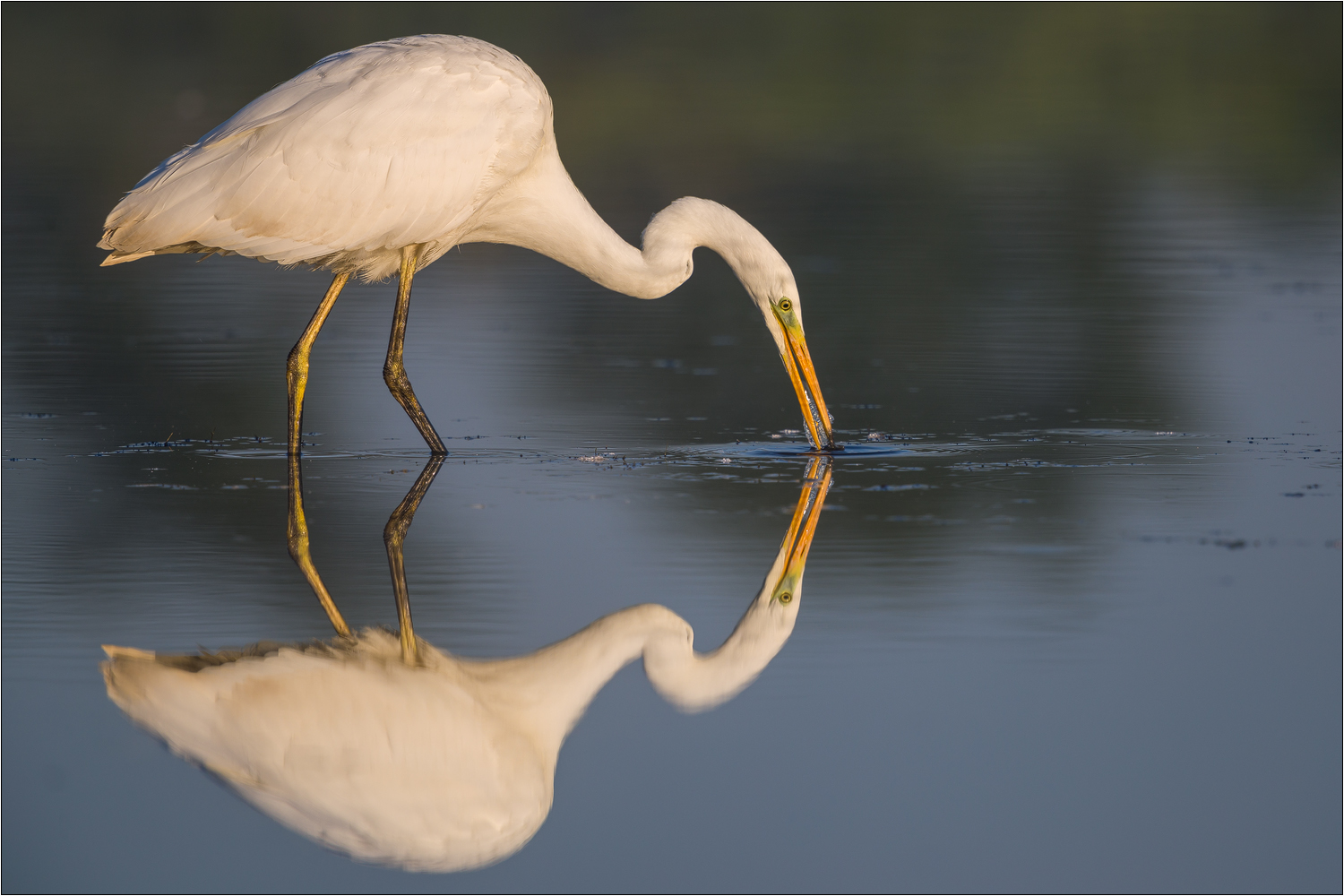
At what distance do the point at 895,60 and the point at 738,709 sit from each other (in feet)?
86.9

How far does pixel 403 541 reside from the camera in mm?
6719

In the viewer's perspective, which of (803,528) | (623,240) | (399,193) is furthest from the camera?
(623,240)

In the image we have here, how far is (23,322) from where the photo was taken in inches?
460

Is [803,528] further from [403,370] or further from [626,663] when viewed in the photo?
[403,370]

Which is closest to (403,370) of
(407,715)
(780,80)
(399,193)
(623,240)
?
(399,193)

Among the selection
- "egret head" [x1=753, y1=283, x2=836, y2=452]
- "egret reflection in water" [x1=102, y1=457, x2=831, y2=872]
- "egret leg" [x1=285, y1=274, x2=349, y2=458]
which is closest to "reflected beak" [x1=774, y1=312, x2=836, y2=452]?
"egret head" [x1=753, y1=283, x2=836, y2=452]

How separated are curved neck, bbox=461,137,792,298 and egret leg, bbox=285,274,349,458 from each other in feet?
2.98

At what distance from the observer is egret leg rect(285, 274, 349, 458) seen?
8.22 m

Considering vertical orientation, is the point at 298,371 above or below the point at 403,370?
above

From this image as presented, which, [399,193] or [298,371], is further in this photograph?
[298,371]

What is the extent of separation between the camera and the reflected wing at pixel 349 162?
7.77 metres

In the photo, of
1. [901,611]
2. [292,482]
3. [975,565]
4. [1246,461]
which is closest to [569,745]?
[901,611]

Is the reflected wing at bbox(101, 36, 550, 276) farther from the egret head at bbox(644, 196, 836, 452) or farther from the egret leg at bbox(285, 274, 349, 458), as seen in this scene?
the egret head at bbox(644, 196, 836, 452)

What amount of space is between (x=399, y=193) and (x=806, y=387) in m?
2.19
